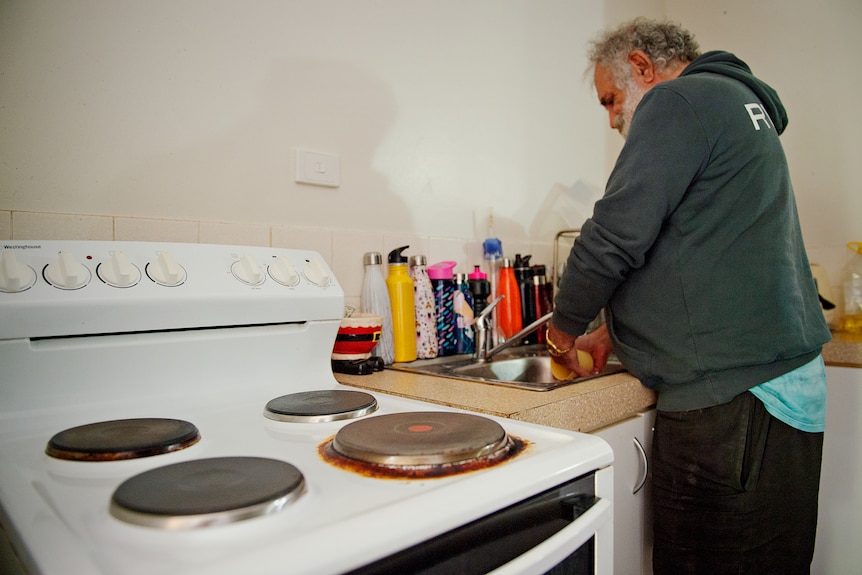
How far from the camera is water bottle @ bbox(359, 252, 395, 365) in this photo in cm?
129

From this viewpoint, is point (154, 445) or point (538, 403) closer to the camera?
point (154, 445)

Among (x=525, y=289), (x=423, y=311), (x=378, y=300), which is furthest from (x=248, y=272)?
(x=525, y=289)

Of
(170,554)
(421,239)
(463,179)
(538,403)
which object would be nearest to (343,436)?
(170,554)

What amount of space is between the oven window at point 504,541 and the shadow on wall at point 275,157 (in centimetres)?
87

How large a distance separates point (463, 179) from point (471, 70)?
0.35 metres

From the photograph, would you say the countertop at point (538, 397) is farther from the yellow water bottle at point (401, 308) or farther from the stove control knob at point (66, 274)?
the stove control knob at point (66, 274)

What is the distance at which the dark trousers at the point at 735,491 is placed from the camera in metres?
1.00

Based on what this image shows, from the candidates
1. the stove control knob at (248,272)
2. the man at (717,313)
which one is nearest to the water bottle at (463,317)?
the man at (717,313)

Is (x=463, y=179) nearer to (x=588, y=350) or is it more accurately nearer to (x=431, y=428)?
(x=588, y=350)

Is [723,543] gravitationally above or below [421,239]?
below

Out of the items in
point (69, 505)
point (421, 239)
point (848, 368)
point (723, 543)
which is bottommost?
point (723, 543)

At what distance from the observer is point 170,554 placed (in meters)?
0.36

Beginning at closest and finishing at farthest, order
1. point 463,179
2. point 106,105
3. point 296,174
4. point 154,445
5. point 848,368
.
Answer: point 154,445, point 106,105, point 296,174, point 848,368, point 463,179

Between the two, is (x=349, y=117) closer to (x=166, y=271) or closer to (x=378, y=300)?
(x=378, y=300)
